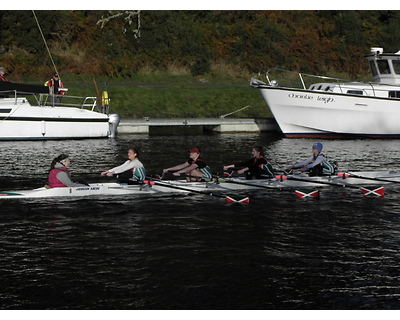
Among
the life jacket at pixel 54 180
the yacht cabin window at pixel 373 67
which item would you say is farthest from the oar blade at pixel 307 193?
the yacht cabin window at pixel 373 67

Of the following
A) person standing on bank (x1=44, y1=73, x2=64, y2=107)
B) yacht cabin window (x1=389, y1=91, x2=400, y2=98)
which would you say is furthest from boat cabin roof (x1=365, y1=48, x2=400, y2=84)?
person standing on bank (x1=44, y1=73, x2=64, y2=107)

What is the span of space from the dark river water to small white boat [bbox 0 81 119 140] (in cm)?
1248

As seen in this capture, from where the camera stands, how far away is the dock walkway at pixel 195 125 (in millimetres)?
39625

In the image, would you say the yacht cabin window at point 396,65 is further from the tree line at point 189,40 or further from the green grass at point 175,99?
the tree line at point 189,40

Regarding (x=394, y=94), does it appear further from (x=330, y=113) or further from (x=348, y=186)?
(x=348, y=186)

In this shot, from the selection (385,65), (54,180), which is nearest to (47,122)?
(54,180)

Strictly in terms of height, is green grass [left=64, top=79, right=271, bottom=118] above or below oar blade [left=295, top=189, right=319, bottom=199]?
above

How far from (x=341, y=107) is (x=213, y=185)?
63.3 ft

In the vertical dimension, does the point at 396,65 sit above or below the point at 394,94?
above

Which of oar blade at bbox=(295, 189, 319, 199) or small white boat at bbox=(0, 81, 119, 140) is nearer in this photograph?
oar blade at bbox=(295, 189, 319, 199)

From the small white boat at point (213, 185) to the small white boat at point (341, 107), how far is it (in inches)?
611

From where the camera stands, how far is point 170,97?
44.2 meters

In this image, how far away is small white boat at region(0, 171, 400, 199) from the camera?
60.9ft

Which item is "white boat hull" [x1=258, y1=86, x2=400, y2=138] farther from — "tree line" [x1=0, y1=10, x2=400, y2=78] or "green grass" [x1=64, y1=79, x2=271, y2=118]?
"tree line" [x1=0, y1=10, x2=400, y2=78]
